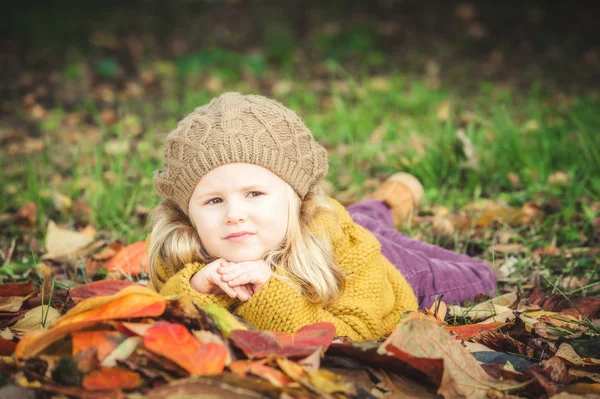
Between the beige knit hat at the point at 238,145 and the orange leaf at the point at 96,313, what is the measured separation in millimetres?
542

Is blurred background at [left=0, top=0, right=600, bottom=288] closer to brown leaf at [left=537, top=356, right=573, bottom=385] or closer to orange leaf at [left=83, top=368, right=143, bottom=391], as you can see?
brown leaf at [left=537, top=356, right=573, bottom=385]

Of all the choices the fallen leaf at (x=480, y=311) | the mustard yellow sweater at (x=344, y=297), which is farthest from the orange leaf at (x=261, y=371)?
the fallen leaf at (x=480, y=311)

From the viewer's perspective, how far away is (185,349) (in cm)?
154

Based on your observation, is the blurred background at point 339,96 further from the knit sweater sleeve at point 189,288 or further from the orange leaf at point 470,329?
the knit sweater sleeve at point 189,288

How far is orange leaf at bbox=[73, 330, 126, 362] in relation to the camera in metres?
1.58

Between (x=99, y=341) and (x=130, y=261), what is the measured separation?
1.21m

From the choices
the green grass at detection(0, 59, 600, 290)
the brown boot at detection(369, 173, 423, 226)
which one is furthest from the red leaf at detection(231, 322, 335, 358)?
the brown boot at detection(369, 173, 423, 226)

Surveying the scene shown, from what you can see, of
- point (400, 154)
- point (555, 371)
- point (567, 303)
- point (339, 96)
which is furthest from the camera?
point (339, 96)

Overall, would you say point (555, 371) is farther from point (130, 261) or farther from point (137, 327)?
point (130, 261)

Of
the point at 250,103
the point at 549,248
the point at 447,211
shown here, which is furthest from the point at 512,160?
the point at 250,103

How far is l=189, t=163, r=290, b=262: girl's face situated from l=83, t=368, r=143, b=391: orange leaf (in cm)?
61

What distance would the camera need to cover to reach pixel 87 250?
3051 millimetres

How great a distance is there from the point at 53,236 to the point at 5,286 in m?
0.86

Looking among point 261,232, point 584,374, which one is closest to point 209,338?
point 261,232
